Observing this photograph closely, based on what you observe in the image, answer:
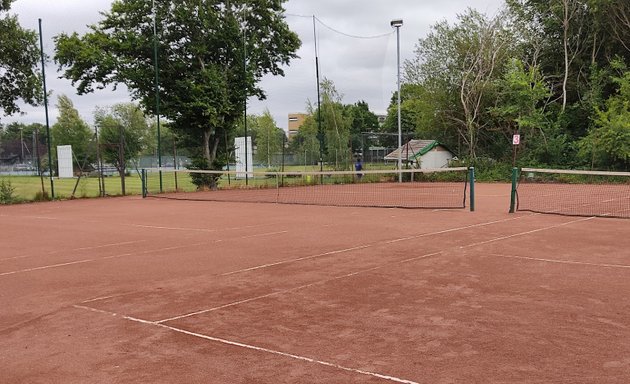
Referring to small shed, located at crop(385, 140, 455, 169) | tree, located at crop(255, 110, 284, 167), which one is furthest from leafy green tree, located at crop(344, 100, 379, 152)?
small shed, located at crop(385, 140, 455, 169)

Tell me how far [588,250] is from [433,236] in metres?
2.65

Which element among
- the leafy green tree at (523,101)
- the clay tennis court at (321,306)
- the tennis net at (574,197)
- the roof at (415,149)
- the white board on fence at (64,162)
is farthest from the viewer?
the roof at (415,149)

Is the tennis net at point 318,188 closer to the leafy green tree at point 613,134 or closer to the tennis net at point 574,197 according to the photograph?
the tennis net at point 574,197

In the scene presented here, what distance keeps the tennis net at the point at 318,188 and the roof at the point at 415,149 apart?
147 centimetres

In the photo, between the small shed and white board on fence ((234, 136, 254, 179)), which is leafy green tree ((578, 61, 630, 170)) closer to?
the small shed

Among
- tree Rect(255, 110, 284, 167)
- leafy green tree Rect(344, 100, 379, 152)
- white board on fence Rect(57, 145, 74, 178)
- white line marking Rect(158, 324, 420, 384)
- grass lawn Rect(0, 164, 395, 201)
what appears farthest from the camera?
leafy green tree Rect(344, 100, 379, 152)

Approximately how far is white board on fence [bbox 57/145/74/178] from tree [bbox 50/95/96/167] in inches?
421

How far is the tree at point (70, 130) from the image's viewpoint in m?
39.1

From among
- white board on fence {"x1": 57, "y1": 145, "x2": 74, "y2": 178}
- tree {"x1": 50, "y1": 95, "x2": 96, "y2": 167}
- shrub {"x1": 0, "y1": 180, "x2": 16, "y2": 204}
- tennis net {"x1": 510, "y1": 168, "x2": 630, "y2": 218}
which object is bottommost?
tennis net {"x1": 510, "y1": 168, "x2": 630, "y2": 218}

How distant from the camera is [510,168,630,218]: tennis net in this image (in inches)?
547

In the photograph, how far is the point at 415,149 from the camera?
33.1 meters

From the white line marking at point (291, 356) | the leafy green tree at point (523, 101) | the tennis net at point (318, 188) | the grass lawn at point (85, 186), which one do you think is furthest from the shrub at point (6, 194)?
the leafy green tree at point (523, 101)

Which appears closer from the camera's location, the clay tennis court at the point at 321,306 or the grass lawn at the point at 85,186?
the clay tennis court at the point at 321,306

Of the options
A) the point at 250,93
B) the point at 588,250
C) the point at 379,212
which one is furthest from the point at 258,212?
the point at 250,93
